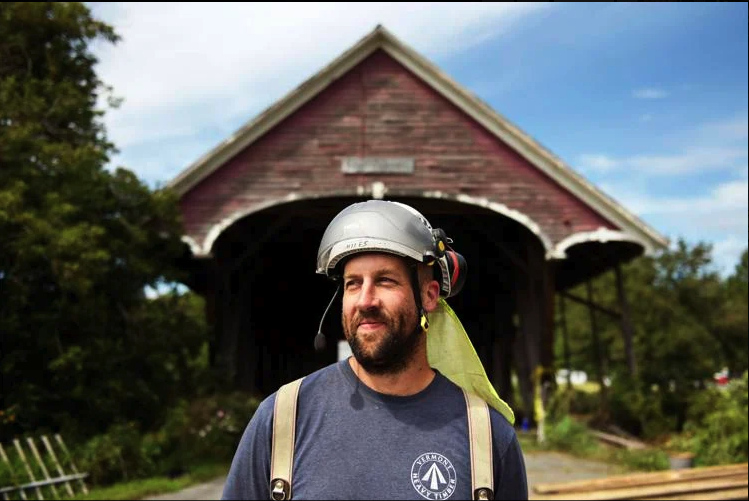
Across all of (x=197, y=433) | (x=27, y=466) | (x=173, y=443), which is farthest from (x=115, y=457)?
(x=197, y=433)

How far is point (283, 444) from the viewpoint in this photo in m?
2.39

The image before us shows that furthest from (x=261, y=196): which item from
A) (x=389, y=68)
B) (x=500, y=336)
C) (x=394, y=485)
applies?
(x=394, y=485)

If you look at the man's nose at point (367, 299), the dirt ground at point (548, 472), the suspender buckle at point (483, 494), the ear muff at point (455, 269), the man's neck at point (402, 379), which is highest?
the ear muff at point (455, 269)

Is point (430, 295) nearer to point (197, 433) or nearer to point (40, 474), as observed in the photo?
point (40, 474)

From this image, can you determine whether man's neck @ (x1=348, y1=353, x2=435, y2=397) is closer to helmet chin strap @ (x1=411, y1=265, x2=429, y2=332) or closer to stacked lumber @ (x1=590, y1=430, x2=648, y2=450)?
helmet chin strap @ (x1=411, y1=265, x2=429, y2=332)

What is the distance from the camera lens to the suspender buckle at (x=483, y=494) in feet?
7.54

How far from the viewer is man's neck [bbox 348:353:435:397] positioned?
8.15ft

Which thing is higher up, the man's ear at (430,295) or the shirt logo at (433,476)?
the man's ear at (430,295)

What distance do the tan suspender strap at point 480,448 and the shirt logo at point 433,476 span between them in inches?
2.7

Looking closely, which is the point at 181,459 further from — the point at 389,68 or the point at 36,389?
the point at 389,68

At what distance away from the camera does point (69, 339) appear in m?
11.9

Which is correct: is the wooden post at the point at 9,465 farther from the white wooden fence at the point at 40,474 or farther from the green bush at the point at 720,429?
the green bush at the point at 720,429

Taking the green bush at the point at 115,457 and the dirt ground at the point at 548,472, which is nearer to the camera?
the dirt ground at the point at 548,472

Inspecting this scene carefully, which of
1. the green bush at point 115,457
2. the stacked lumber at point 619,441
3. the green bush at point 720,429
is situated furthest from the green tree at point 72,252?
the green bush at point 720,429
